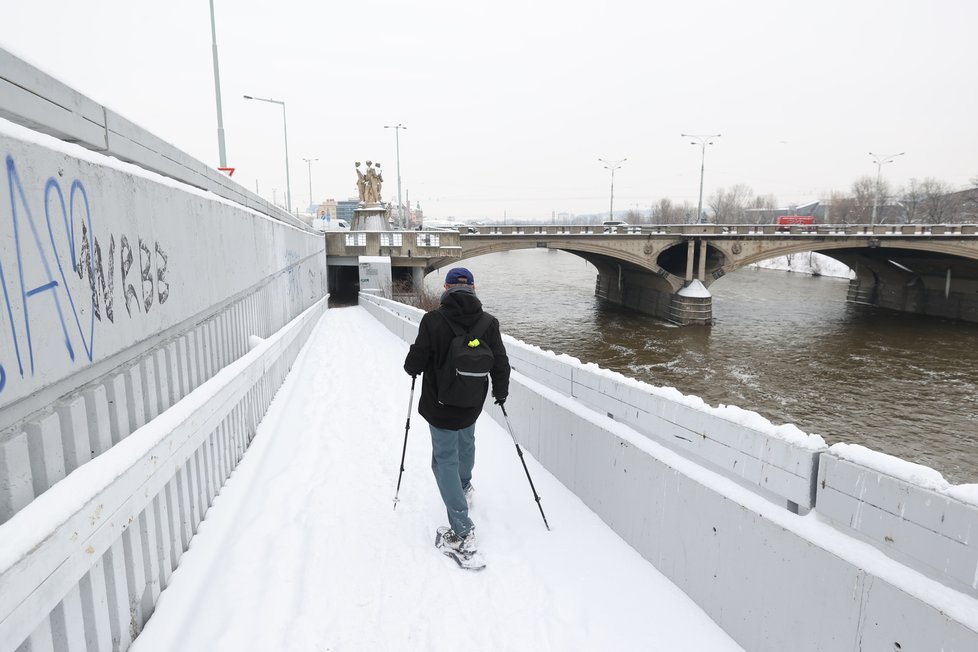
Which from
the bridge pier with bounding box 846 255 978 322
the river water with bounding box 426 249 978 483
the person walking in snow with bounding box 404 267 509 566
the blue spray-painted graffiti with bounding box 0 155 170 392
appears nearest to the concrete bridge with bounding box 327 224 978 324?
the bridge pier with bounding box 846 255 978 322

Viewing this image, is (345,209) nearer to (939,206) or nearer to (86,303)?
(939,206)

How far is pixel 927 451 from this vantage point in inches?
637

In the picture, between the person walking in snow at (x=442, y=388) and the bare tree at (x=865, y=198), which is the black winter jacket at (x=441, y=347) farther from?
the bare tree at (x=865, y=198)

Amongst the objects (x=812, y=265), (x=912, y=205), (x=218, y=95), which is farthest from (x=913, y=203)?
(x=218, y=95)

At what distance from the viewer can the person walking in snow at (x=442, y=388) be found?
3.60 m

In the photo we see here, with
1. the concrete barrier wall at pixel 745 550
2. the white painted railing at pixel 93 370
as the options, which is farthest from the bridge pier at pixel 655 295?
the white painted railing at pixel 93 370

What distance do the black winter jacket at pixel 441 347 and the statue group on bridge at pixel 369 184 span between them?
38644 millimetres

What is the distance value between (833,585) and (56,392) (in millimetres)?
3140

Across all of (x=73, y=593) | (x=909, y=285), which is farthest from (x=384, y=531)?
(x=909, y=285)

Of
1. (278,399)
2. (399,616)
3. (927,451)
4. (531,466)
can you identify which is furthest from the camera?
(927,451)

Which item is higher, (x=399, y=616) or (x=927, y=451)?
(x=399, y=616)

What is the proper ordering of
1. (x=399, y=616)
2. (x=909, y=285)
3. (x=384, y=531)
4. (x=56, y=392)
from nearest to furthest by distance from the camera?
(x=56, y=392) < (x=399, y=616) < (x=384, y=531) < (x=909, y=285)

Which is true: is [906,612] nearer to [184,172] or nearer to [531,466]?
[531,466]

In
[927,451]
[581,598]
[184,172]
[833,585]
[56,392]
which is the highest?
[184,172]
